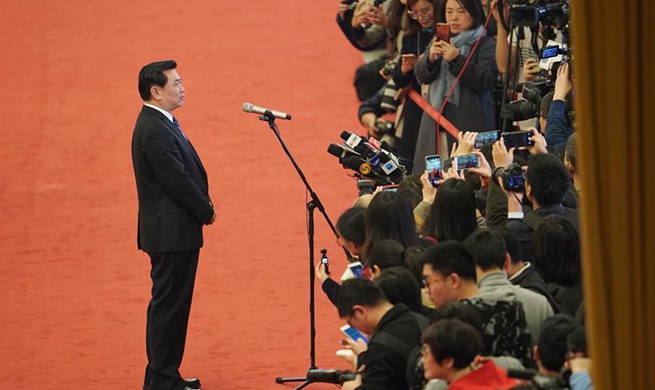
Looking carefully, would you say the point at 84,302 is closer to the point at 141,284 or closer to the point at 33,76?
the point at 141,284

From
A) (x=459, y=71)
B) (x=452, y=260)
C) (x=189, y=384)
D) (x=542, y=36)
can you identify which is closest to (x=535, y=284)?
(x=452, y=260)

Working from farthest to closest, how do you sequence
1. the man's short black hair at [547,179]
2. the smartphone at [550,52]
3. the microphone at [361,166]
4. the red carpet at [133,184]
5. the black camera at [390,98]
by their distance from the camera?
the black camera at [390,98], the red carpet at [133,184], the smartphone at [550,52], the microphone at [361,166], the man's short black hair at [547,179]

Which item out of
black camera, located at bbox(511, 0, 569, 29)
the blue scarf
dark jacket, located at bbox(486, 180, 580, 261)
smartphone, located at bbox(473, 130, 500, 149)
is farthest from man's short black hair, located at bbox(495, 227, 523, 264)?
the blue scarf

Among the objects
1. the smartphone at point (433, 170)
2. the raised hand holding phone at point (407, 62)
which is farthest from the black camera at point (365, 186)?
the raised hand holding phone at point (407, 62)

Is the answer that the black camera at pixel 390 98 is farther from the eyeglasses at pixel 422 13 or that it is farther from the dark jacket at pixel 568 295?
the dark jacket at pixel 568 295

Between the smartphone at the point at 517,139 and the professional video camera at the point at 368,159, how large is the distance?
0.94 metres

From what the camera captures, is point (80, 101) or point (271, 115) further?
point (80, 101)

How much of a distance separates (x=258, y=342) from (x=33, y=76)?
6.01m

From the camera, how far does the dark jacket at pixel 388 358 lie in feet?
15.4

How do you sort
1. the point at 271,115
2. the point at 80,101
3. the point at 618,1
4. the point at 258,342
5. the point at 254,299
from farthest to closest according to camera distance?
the point at 80,101 → the point at 254,299 → the point at 258,342 → the point at 271,115 → the point at 618,1

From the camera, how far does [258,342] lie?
24.8 feet

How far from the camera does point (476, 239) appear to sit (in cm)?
502

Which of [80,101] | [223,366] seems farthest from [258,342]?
[80,101]

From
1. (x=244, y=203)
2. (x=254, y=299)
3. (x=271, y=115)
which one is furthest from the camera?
(x=244, y=203)
